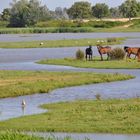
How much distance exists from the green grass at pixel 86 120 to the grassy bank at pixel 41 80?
6411 millimetres

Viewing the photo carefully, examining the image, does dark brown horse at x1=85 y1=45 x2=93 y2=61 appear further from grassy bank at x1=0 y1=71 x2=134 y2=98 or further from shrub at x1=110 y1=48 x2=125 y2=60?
grassy bank at x1=0 y1=71 x2=134 y2=98

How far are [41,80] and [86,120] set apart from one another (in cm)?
1354

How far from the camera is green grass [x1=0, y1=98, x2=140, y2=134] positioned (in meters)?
19.4

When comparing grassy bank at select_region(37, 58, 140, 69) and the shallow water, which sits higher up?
the shallow water

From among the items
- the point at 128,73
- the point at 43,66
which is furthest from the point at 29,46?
the point at 128,73

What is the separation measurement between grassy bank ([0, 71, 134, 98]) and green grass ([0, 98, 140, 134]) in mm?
6411

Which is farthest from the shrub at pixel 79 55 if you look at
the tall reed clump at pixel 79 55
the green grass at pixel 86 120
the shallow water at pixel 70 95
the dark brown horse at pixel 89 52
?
the green grass at pixel 86 120

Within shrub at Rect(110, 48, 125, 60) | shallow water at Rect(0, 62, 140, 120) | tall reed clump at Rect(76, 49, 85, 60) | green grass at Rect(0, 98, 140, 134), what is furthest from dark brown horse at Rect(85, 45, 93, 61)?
green grass at Rect(0, 98, 140, 134)

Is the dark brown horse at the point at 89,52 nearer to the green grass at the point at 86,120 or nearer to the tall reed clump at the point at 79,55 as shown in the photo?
the tall reed clump at the point at 79,55

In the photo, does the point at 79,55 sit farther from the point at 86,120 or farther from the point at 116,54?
the point at 86,120

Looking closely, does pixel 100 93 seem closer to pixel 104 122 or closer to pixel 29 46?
pixel 104 122

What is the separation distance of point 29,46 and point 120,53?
30.7 m

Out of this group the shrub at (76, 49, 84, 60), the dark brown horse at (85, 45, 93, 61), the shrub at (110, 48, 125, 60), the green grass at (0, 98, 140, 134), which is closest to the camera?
the green grass at (0, 98, 140, 134)

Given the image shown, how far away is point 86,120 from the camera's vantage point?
20578 millimetres
